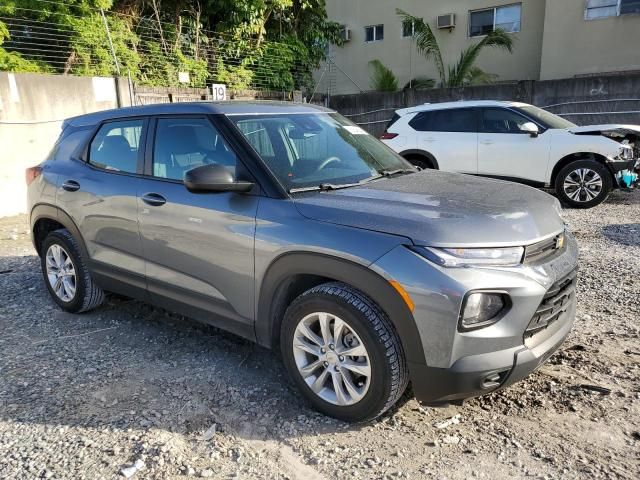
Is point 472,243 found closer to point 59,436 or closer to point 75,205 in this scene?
point 59,436

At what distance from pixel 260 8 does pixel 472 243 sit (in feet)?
40.0

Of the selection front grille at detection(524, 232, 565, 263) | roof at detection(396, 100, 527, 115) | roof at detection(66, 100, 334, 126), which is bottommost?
front grille at detection(524, 232, 565, 263)

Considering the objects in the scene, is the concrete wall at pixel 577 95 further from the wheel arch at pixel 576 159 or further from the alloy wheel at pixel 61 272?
the alloy wheel at pixel 61 272

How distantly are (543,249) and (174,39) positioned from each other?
1164cm

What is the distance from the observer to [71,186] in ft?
14.0

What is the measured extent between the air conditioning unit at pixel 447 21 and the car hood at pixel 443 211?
1593 centimetres

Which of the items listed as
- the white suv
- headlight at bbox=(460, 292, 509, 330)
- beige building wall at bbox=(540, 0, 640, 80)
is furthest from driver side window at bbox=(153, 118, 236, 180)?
beige building wall at bbox=(540, 0, 640, 80)

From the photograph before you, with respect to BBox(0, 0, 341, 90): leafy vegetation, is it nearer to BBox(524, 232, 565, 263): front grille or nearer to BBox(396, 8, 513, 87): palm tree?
BBox(396, 8, 513, 87): palm tree

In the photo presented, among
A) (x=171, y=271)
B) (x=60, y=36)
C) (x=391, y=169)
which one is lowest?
(x=171, y=271)

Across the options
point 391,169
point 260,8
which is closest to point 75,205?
point 391,169

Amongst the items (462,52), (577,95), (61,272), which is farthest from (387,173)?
(462,52)

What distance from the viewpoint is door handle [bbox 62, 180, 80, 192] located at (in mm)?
4223

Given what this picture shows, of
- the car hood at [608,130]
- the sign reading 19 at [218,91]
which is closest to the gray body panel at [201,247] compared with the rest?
the car hood at [608,130]

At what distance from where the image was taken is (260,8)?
13.0 metres
